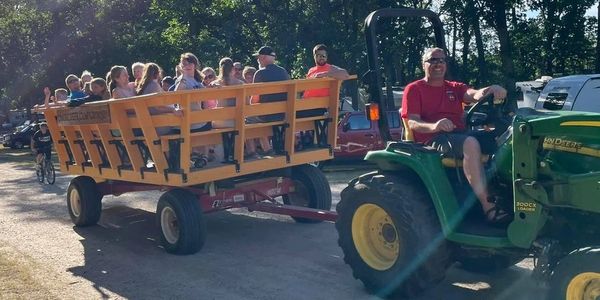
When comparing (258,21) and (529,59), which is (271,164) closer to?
(258,21)

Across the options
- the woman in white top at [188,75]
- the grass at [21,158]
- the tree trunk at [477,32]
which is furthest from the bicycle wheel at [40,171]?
the tree trunk at [477,32]

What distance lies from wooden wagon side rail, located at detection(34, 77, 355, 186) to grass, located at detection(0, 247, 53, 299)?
1487mm

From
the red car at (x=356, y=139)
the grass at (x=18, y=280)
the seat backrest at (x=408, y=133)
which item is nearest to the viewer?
the seat backrest at (x=408, y=133)

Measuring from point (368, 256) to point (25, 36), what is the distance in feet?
120

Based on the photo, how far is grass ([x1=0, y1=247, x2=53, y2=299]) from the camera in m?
6.30

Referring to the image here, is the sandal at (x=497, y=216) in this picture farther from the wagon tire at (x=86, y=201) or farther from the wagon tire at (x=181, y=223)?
the wagon tire at (x=86, y=201)

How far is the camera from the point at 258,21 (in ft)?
86.6

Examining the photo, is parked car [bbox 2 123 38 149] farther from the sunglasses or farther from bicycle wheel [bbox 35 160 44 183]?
the sunglasses

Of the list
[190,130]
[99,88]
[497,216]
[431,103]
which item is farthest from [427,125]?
[99,88]

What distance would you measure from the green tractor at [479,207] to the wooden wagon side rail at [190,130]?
1.97 meters

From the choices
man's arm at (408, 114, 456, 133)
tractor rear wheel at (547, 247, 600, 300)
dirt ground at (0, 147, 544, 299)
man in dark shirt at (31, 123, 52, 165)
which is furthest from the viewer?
man in dark shirt at (31, 123, 52, 165)

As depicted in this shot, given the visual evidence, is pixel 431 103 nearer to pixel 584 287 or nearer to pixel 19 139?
pixel 584 287

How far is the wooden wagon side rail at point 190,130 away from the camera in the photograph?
23.5ft

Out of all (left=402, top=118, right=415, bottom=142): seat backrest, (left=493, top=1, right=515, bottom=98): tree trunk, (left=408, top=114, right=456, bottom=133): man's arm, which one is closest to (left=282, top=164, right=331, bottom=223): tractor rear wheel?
(left=402, top=118, right=415, bottom=142): seat backrest
